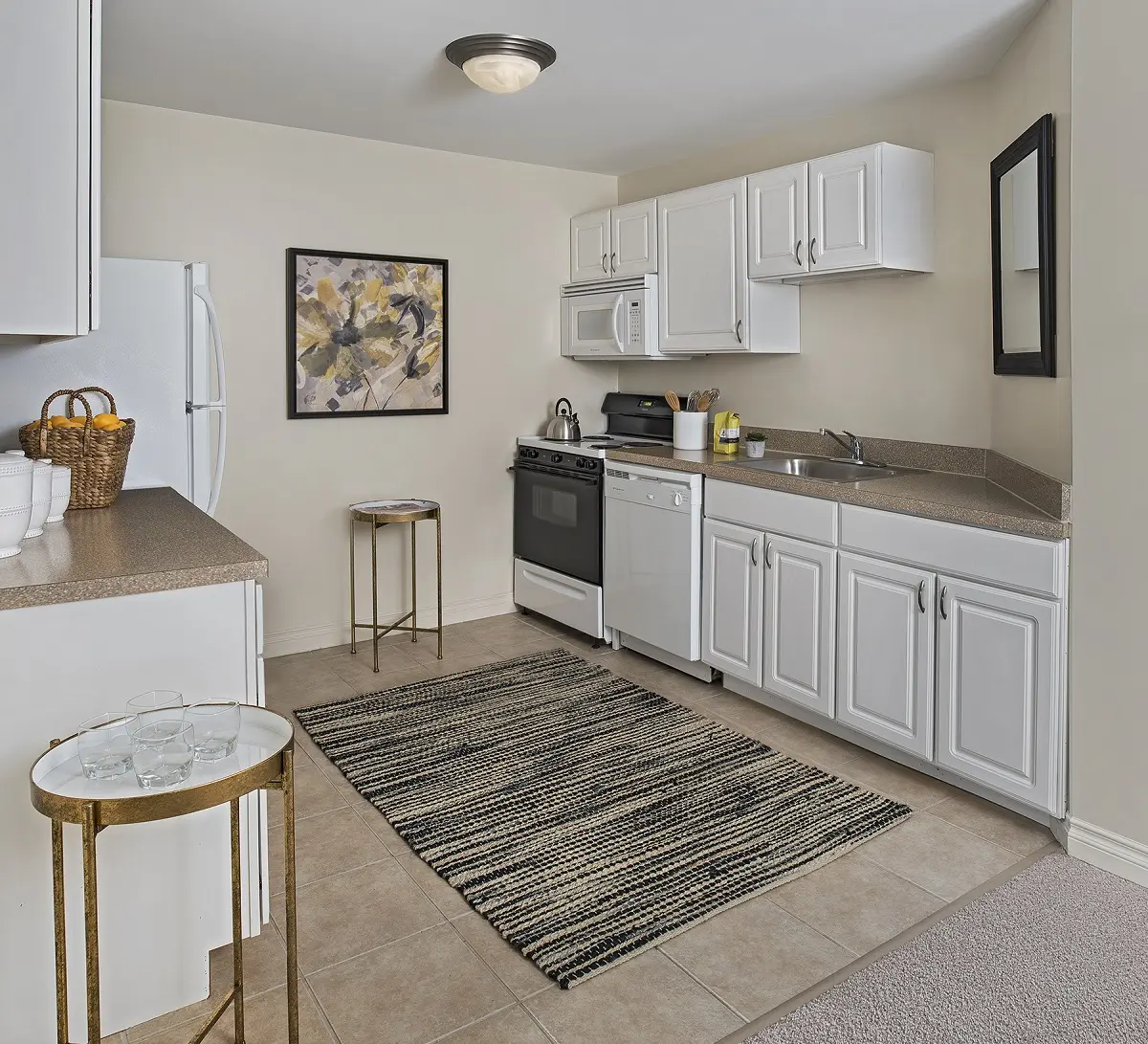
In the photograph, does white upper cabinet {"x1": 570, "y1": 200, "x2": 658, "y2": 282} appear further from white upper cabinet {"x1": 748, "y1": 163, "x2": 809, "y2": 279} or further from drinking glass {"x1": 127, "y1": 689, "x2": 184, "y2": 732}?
drinking glass {"x1": 127, "y1": 689, "x2": 184, "y2": 732}

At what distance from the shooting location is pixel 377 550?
462cm

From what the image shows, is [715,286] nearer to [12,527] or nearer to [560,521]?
[560,521]

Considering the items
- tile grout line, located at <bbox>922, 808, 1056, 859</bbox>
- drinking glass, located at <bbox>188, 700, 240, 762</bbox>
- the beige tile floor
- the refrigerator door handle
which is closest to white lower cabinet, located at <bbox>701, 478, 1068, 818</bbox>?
tile grout line, located at <bbox>922, 808, 1056, 859</bbox>

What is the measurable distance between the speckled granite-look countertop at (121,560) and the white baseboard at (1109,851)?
2.23 meters

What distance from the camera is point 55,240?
6.49 feet

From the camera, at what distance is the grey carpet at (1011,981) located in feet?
6.17

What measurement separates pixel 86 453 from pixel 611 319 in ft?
8.90

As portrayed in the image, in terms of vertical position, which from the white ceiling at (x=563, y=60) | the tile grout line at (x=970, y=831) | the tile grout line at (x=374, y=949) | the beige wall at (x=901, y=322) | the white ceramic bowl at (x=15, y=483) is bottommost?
the tile grout line at (x=374, y=949)

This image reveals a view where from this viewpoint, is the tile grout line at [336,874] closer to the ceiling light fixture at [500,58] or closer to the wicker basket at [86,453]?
the wicker basket at [86,453]

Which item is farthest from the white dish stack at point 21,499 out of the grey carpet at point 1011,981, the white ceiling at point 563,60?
the grey carpet at point 1011,981

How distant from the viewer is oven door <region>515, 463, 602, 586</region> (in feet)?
14.4

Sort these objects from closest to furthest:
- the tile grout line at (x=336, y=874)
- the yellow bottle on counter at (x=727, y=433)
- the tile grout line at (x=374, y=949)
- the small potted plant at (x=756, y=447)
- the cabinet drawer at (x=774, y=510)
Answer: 1. the tile grout line at (x=374, y=949)
2. the tile grout line at (x=336, y=874)
3. the cabinet drawer at (x=774, y=510)
4. the small potted plant at (x=756, y=447)
5. the yellow bottle on counter at (x=727, y=433)

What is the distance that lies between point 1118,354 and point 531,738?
2215 millimetres

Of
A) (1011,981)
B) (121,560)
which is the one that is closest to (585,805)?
(1011,981)
